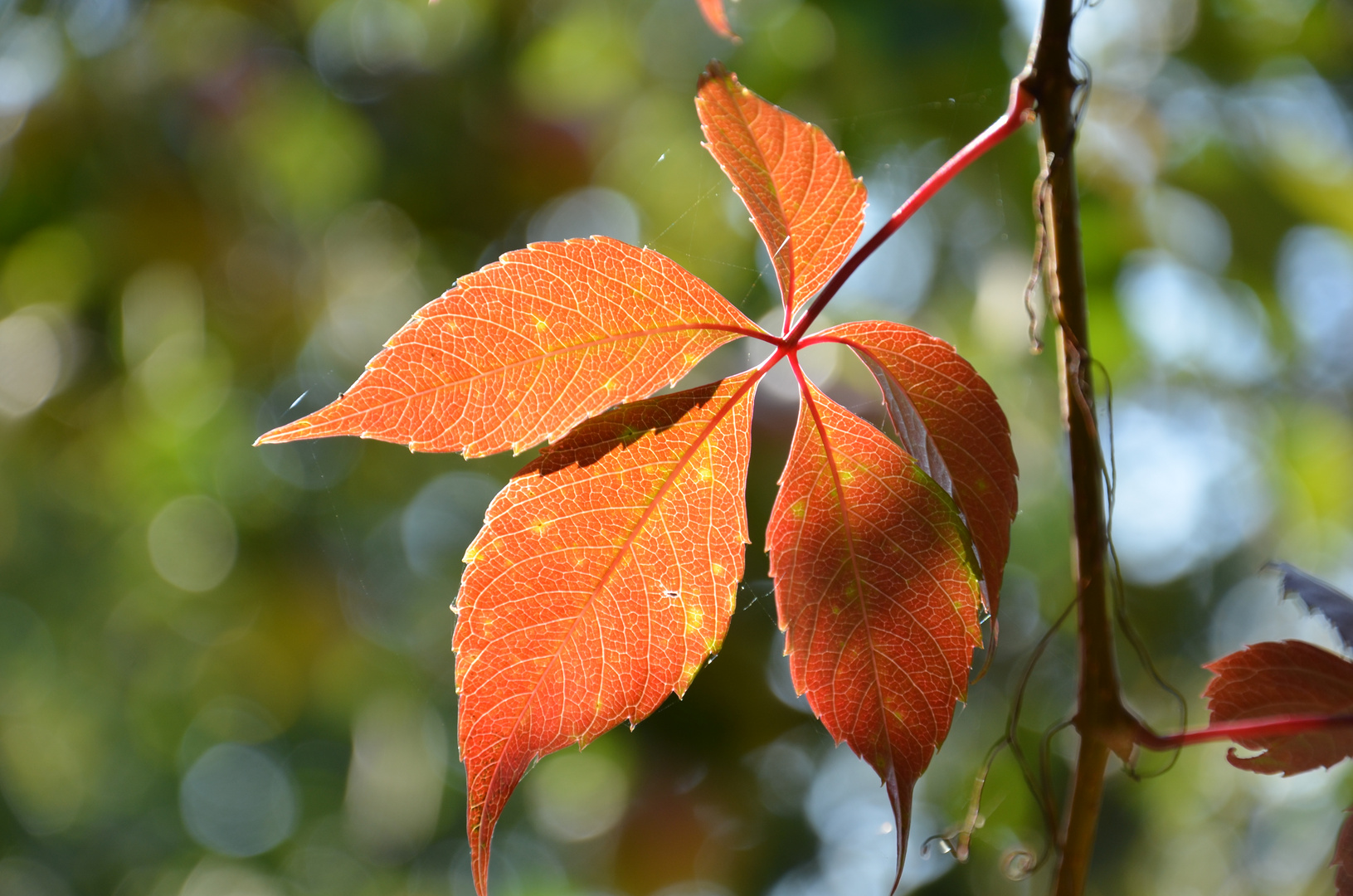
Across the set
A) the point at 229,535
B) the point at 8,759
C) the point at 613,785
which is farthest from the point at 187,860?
the point at 613,785

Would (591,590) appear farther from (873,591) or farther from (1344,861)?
(1344,861)

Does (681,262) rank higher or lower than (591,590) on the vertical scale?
lower

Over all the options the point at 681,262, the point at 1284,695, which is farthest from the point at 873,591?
the point at 681,262

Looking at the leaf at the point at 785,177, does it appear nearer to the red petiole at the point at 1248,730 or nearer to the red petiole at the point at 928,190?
the red petiole at the point at 928,190

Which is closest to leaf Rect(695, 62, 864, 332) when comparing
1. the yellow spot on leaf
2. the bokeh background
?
the yellow spot on leaf

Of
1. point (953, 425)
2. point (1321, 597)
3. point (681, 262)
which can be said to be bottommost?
point (681, 262)

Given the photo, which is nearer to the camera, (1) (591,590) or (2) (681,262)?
(1) (591,590)

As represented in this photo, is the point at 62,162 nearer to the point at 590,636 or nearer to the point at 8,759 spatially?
the point at 590,636
